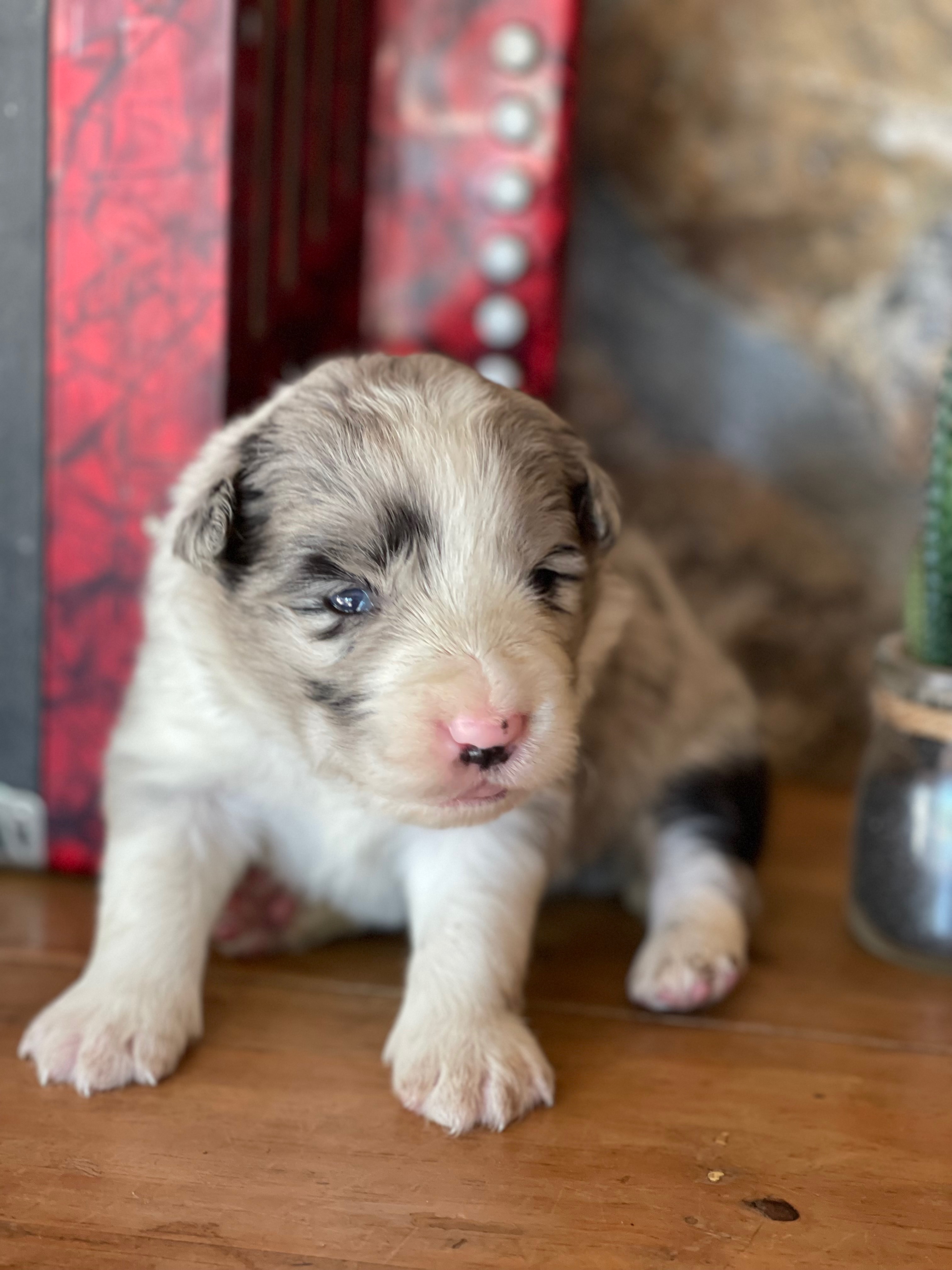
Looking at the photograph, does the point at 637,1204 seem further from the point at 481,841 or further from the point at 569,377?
the point at 569,377

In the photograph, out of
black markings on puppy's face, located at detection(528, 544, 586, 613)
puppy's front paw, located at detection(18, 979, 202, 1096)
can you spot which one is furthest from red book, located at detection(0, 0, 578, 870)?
black markings on puppy's face, located at detection(528, 544, 586, 613)

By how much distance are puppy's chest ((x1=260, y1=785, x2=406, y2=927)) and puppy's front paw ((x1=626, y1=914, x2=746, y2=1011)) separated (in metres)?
0.37

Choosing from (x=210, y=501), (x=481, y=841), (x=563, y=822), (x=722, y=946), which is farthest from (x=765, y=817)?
(x=210, y=501)

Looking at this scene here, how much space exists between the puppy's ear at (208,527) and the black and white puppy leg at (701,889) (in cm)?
87

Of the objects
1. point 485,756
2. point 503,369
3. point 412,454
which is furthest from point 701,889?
point 503,369

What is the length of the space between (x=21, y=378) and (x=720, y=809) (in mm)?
1316

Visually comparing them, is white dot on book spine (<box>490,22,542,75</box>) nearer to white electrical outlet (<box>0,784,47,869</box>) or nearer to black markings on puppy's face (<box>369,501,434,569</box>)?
black markings on puppy's face (<box>369,501,434,569</box>)

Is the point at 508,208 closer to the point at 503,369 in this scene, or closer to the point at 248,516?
the point at 503,369

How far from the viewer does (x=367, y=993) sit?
190 cm

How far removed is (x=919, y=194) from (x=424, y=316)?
3.80 feet

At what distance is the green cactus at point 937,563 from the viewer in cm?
189

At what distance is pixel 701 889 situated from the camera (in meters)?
2.02

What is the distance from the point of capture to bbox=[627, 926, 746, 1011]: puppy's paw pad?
1.85m

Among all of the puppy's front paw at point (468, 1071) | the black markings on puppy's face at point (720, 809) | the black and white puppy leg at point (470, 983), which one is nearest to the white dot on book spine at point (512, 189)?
the black markings on puppy's face at point (720, 809)
